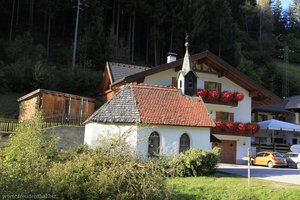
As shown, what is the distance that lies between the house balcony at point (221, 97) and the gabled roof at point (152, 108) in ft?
17.4

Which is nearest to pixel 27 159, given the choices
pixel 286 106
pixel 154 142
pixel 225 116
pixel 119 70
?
pixel 154 142

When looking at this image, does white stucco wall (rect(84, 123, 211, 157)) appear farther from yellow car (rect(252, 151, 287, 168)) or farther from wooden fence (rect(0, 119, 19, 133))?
yellow car (rect(252, 151, 287, 168))

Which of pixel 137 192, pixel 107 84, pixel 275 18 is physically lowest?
pixel 137 192

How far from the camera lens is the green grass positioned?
3517 centimetres

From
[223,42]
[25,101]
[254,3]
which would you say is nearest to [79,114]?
[25,101]

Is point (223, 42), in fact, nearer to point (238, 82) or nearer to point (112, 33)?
point (112, 33)

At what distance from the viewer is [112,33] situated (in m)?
51.0

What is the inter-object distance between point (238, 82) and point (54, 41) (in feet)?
96.3

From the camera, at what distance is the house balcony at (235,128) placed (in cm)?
3228

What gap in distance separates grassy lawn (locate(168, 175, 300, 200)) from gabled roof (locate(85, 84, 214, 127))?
20.0ft

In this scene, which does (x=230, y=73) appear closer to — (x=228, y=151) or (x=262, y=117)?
(x=228, y=151)

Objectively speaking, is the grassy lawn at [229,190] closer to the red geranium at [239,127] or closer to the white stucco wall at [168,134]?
the white stucco wall at [168,134]

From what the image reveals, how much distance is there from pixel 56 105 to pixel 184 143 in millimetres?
11681

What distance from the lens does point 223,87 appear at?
34.8 meters
